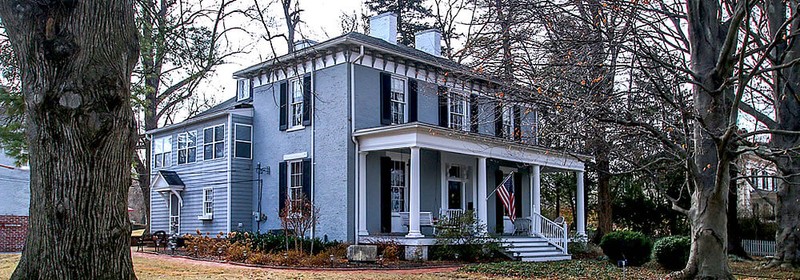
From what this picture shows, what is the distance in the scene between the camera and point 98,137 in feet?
21.5

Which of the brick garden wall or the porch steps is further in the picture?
the brick garden wall

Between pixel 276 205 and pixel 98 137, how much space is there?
1590 cm

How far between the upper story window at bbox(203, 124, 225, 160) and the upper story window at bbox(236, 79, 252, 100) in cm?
305

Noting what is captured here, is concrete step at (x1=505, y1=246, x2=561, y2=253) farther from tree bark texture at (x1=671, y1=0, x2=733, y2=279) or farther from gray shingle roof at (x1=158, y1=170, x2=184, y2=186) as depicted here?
gray shingle roof at (x1=158, y1=170, x2=184, y2=186)

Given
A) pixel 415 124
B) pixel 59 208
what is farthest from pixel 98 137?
pixel 415 124

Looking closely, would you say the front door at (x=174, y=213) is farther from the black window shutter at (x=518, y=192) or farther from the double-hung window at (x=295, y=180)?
the black window shutter at (x=518, y=192)

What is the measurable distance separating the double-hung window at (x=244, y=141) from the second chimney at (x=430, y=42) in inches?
264

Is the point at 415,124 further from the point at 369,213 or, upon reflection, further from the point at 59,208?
the point at 59,208

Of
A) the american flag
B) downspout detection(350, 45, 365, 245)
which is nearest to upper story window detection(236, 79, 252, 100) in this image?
downspout detection(350, 45, 365, 245)

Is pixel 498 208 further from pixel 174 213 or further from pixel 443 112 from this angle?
pixel 174 213

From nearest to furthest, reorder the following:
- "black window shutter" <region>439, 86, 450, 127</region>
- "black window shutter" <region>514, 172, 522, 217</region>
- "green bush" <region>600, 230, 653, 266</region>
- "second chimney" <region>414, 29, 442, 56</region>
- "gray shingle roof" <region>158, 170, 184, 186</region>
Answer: "green bush" <region>600, 230, 653, 266</region> → "black window shutter" <region>439, 86, 450, 127</region> → "second chimney" <region>414, 29, 442, 56</region> → "gray shingle roof" <region>158, 170, 184, 186</region> → "black window shutter" <region>514, 172, 522, 217</region>

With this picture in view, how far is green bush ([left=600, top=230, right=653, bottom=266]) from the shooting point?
17328mm

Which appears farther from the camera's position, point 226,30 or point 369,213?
point 369,213

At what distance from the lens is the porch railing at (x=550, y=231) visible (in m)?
22.3
